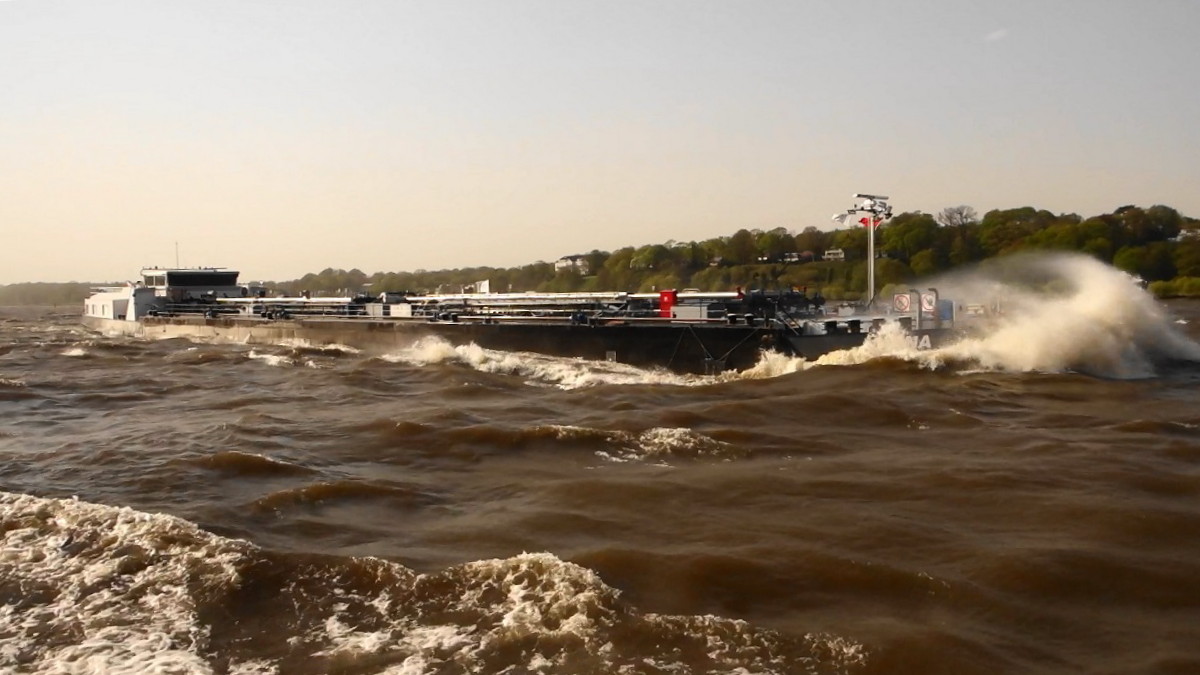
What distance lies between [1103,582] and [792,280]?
8655 cm

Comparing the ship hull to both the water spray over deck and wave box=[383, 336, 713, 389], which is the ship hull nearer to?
wave box=[383, 336, 713, 389]

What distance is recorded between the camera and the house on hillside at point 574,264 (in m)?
126

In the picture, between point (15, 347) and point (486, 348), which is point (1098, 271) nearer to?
point (486, 348)

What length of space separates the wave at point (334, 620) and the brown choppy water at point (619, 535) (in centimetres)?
3

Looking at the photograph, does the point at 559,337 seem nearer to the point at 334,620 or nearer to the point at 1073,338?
the point at 1073,338

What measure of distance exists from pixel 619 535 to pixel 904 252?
92.1 metres

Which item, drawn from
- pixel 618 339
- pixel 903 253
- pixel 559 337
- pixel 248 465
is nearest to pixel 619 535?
pixel 248 465

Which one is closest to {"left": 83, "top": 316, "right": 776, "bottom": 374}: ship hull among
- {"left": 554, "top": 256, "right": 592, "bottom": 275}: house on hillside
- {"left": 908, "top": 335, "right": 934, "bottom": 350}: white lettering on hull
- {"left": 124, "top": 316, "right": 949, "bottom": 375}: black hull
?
{"left": 124, "top": 316, "right": 949, "bottom": 375}: black hull

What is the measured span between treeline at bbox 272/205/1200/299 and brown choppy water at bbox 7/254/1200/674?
5750cm

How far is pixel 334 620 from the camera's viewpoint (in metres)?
7.44

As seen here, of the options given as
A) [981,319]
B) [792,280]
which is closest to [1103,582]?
[981,319]

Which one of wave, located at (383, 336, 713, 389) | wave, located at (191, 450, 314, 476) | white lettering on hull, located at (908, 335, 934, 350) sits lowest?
wave, located at (191, 450, 314, 476)

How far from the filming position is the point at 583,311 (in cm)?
2934

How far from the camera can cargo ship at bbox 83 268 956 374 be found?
78.4ft
